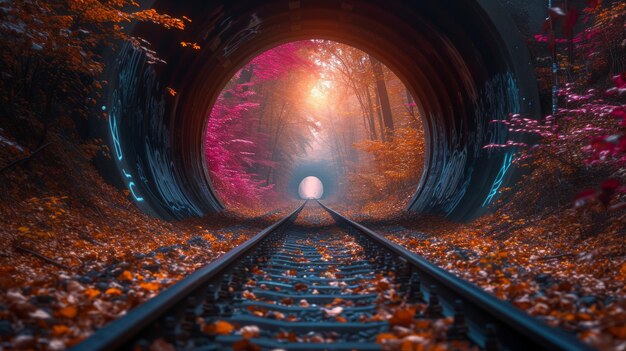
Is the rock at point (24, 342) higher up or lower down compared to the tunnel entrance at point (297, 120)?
lower down

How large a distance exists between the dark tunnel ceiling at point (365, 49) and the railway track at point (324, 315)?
18.6 feet

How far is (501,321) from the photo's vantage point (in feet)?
9.87

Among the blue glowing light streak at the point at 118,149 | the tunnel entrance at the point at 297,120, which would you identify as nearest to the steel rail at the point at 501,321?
the blue glowing light streak at the point at 118,149

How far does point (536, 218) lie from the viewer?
27.9 feet

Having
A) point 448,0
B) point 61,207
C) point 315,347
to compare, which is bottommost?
point 315,347

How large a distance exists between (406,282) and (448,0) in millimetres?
7660

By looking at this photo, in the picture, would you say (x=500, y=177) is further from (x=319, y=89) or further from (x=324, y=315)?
(x=319, y=89)

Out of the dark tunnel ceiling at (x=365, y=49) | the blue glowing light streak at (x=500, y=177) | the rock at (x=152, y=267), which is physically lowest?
the rock at (x=152, y=267)

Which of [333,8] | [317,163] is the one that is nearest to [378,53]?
[333,8]

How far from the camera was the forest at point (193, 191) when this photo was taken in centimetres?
361

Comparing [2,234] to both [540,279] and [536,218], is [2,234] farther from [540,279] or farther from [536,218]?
[536,218]

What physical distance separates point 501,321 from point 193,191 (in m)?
12.5

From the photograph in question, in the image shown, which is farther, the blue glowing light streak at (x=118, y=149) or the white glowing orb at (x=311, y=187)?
the white glowing orb at (x=311, y=187)

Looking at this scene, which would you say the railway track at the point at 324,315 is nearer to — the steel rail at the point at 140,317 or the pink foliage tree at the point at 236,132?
the steel rail at the point at 140,317
